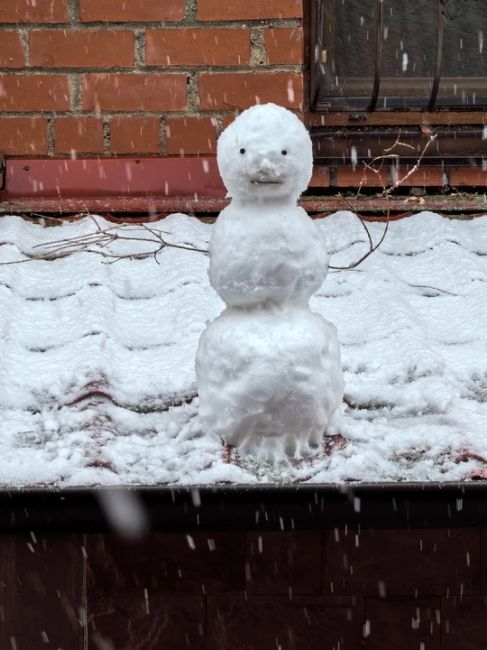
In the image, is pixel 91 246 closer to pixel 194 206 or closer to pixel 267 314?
pixel 194 206

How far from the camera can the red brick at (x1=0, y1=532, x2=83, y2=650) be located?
2369mm

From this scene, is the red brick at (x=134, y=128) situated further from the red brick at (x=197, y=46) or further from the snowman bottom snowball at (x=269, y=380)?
the snowman bottom snowball at (x=269, y=380)

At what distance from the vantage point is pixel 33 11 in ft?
13.3

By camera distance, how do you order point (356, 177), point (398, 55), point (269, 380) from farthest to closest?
point (398, 55)
point (356, 177)
point (269, 380)

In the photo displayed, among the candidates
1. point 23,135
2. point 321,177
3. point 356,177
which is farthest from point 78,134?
point 356,177

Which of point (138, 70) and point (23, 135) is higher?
point (138, 70)

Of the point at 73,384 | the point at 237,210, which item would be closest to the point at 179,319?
the point at 73,384

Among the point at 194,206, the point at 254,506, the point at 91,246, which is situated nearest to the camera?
the point at 254,506

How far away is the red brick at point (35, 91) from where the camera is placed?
4.06 metres

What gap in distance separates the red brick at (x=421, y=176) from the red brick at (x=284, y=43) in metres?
0.56

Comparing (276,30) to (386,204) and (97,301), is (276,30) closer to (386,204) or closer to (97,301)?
(386,204)

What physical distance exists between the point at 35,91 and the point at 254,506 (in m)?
2.33

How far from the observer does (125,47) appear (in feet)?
13.3

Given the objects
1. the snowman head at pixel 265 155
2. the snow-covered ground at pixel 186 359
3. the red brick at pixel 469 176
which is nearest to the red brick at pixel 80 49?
the snow-covered ground at pixel 186 359
